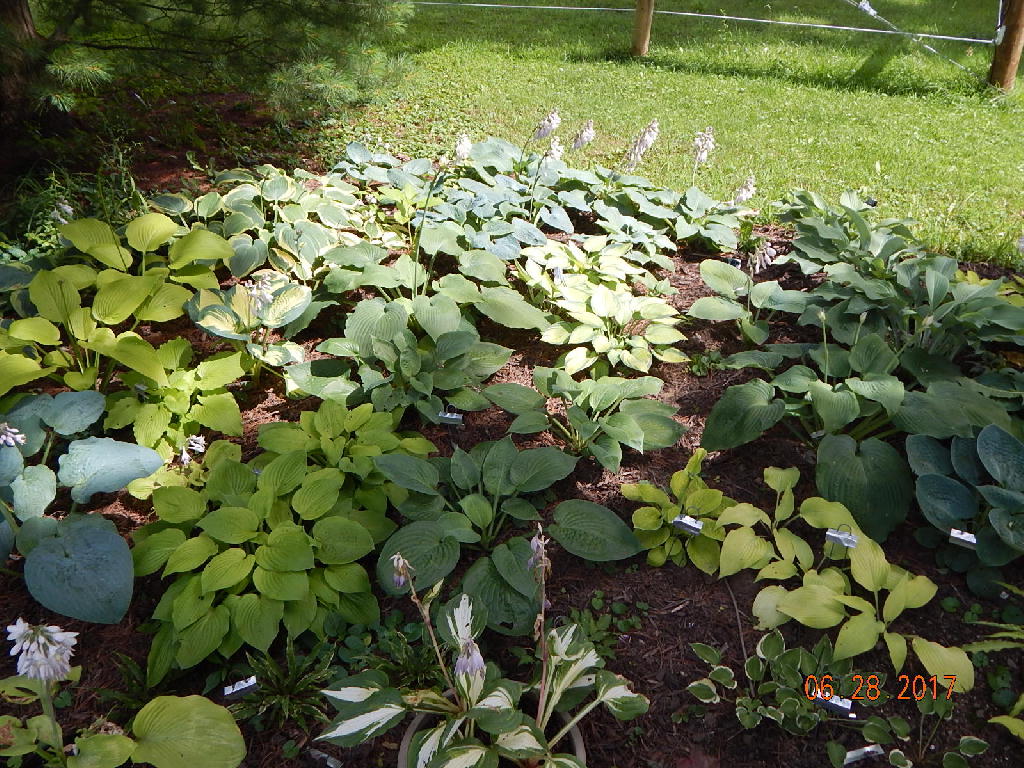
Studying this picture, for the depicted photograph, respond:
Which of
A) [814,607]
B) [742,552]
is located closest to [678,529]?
[742,552]

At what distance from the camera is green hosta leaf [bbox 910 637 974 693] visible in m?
1.80

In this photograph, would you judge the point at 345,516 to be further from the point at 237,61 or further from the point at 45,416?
the point at 237,61

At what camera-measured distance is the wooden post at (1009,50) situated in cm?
600

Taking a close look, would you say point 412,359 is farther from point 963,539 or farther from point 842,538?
point 963,539

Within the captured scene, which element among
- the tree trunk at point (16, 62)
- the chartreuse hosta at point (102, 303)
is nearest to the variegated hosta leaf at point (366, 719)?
the chartreuse hosta at point (102, 303)

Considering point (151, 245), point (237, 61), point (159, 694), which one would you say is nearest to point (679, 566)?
point (159, 694)

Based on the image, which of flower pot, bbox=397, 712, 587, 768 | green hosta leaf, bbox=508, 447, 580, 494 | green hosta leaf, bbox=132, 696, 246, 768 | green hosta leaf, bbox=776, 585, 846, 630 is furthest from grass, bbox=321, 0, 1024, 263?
green hosta leaf, bbox=132, 696, 246, 768

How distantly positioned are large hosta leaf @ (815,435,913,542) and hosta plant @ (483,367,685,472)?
19.6 inches

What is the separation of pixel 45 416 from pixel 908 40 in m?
8.62

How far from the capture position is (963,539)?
2.06 meters

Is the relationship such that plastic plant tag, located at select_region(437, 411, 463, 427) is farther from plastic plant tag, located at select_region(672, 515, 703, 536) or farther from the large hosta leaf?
the large hosta leaf

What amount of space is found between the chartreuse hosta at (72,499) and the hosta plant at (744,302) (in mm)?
2311

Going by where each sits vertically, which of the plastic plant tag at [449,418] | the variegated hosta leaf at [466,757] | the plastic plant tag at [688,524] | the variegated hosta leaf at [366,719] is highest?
the plastic plant tag at [449,418]

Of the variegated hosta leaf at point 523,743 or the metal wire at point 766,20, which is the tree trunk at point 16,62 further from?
the metal wire at point 766,20
